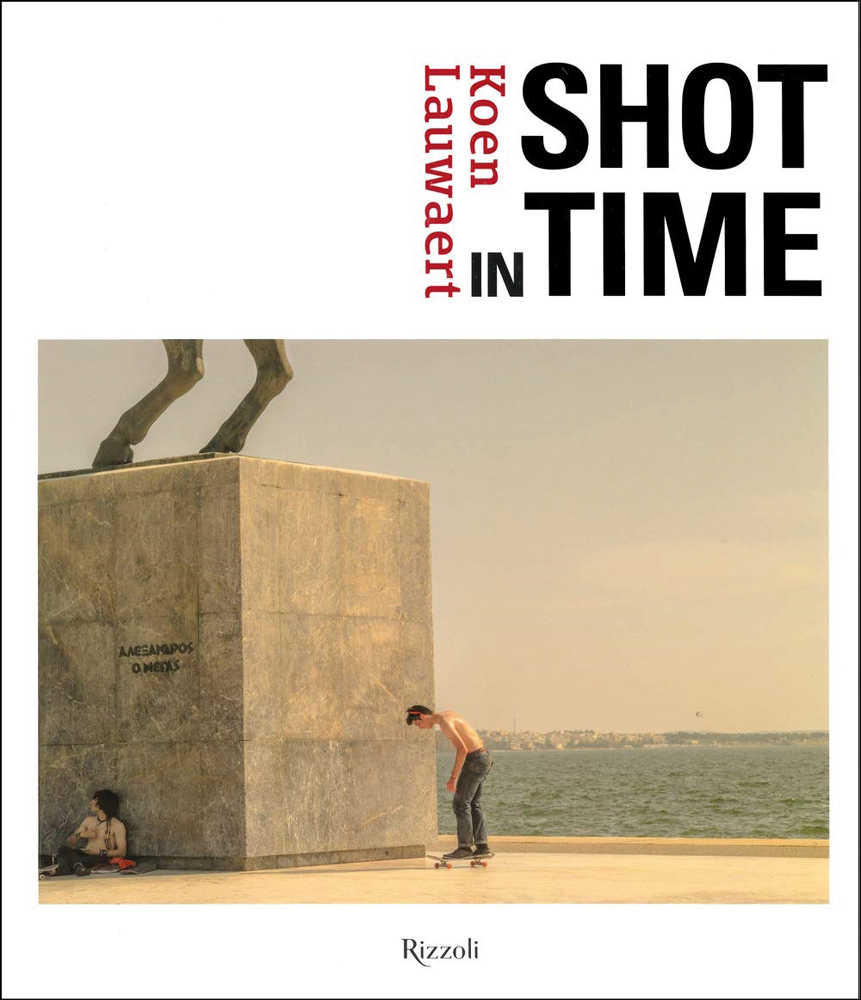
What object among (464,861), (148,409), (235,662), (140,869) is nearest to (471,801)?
(464,861)

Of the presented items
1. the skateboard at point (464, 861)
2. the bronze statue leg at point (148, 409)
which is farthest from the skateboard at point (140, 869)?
the bronze statue leg at point (148, 409)

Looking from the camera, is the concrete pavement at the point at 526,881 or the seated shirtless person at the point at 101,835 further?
the seated shirtless person at the point at 101,835

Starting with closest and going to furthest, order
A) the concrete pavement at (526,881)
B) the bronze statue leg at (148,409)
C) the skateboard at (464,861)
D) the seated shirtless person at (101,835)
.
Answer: the concrete pavement at (526,881) → the skateboard at (464,861) → the seated shirtless person at (101,835) → the bronze statue leg at (148,409)

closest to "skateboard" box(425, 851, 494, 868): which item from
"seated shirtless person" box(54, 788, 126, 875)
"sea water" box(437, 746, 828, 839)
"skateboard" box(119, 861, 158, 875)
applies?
"skateboard" box(119, 861, 158, 875)

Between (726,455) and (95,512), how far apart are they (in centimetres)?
7317

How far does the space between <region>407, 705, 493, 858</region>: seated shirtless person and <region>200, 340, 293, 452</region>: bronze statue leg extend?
3.26m

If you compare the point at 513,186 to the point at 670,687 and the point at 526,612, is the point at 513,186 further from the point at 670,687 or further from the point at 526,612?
the point at 670,687

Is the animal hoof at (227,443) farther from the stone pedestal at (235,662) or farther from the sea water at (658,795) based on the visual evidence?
the sea water at (658,795)

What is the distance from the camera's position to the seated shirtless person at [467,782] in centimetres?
1569

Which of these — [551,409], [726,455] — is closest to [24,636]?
[551,409]

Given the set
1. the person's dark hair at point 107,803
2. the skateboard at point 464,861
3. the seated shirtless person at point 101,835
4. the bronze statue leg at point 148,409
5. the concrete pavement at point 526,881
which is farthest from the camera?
the bronze statue leg at point 148,409

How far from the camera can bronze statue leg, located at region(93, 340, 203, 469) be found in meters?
17.6

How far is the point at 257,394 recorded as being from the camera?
56.5ft

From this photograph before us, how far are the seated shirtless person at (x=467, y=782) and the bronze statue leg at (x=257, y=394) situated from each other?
3262 mm
